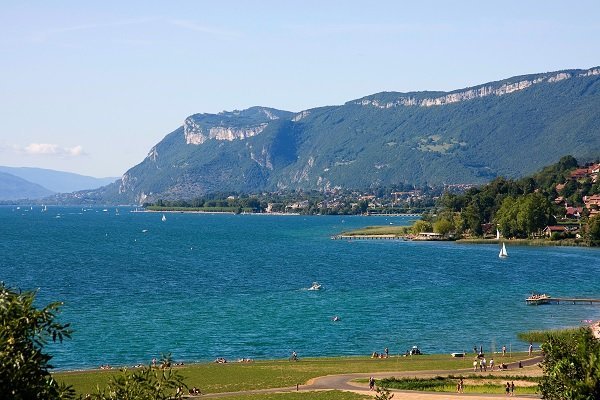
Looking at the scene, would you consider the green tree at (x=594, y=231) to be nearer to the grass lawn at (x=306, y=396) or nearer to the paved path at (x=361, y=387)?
the paved path at (x=361, y=387)

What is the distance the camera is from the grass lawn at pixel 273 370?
57.5 metres

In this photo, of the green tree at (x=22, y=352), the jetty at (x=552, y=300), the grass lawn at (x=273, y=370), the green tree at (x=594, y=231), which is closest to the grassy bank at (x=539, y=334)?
the grass lawn at (x=273, y=370)

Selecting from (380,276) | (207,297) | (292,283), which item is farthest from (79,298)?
(380,276)

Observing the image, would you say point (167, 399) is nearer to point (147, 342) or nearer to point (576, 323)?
point (147, 342)

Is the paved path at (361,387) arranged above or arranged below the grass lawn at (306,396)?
below

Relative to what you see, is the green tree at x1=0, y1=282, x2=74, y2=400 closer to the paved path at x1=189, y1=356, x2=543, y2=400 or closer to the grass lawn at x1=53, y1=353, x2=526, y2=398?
the paved path at x1=189, y1=356, x2=543, y2=400

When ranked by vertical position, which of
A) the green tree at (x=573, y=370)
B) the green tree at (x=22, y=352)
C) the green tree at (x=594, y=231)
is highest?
the green tree at (x=22, y=352)

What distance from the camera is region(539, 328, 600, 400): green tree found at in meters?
31.7

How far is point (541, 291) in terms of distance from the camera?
11500 centimetres

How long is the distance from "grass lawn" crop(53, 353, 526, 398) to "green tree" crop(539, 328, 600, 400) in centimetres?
2483

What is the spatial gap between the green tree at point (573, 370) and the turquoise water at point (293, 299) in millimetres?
38716

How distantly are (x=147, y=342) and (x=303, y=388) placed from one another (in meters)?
24.9

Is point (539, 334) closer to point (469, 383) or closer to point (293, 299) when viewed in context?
point (469, 383)

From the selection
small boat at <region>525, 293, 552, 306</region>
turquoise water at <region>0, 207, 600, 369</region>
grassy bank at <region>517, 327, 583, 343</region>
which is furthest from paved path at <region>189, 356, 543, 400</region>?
small boat at <region>525, 293, 552, 306</region>
